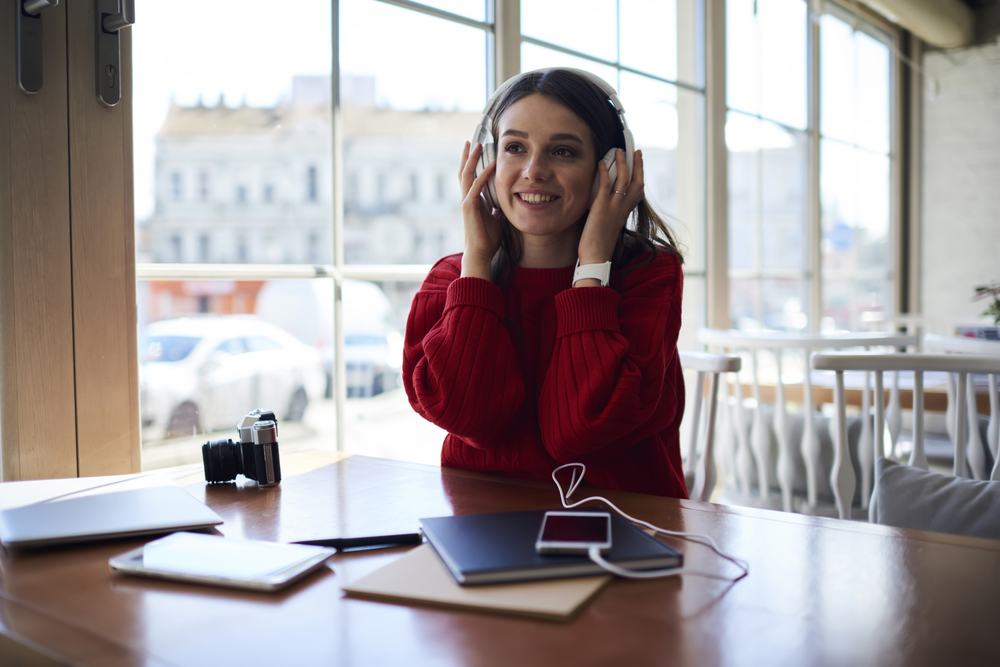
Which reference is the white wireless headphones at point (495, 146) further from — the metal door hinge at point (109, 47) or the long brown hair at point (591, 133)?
the metal door hinge at point (109, 47)

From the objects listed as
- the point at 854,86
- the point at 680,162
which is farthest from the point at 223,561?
the point at 854,86

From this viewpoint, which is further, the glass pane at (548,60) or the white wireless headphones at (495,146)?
the glass pane at (548,60)

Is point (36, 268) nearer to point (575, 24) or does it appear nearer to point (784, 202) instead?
point (575, 24)

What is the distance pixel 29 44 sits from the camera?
137 cm

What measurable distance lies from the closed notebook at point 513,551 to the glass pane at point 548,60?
6.15ft

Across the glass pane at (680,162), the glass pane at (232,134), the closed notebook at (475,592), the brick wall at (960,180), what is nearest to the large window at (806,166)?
the glass pane at (680,162)

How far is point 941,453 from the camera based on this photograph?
257cm

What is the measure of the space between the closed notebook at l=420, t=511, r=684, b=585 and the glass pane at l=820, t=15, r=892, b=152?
449 centimetres

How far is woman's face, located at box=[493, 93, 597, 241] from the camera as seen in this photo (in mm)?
1422

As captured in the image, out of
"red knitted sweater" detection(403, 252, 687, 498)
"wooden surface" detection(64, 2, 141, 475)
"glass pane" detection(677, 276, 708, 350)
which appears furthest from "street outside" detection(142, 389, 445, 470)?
"glass pane" detection(677, 276, 708, 350)

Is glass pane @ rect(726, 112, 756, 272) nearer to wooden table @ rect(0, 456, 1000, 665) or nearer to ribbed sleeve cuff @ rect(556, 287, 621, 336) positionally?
ribbed sleeve cuff @ rect(556, 287, 621, 336)

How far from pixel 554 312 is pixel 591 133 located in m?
0.31

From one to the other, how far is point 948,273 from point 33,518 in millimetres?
6094

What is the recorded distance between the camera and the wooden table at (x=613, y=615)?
0.67 meters
